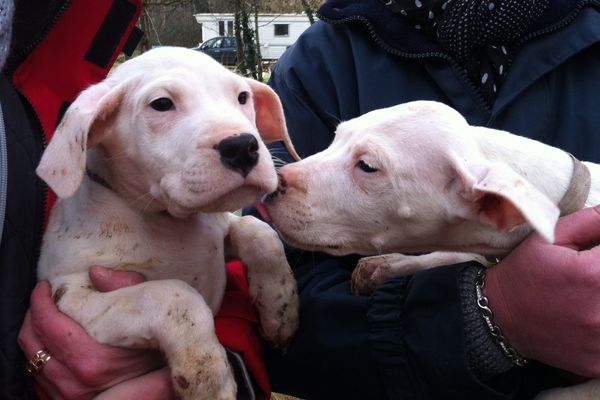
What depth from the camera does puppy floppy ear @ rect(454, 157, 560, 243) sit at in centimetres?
174

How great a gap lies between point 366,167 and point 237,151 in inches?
21.1

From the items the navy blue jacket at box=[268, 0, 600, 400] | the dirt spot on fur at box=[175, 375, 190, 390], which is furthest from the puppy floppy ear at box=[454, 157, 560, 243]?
the dirt spot on fur at box=[175, 375, 190, 390]

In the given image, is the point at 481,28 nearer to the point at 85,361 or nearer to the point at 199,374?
the point at 199,374

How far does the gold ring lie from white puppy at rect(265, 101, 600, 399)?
89 centimetres

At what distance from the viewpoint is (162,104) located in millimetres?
2164

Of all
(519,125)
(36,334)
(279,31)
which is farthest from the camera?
(279,31)

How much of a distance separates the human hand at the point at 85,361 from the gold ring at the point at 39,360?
1 centimetres

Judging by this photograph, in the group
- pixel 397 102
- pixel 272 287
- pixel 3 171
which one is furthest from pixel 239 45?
pixel 3 171

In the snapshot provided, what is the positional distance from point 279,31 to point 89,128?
169 ft

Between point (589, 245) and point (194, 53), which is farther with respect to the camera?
point (194, 53)

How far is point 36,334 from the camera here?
2215mm

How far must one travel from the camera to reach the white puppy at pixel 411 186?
2248mm

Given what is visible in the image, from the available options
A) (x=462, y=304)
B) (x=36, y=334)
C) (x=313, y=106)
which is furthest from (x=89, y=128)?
(x=462, y=304)

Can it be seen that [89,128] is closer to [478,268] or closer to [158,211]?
[158,211]
